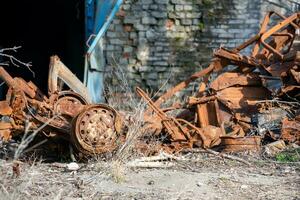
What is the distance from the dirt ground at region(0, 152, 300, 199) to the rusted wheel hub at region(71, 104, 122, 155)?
0.20m

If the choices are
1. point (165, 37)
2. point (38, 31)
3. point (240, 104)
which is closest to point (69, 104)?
point (240, 104)

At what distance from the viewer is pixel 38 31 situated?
53.4 ft

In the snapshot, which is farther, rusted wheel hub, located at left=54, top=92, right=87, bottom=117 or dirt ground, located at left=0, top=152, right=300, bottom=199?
rusted wheel hub, located at left=54, top=92, right=87, bottom=117

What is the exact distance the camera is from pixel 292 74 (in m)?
7.49

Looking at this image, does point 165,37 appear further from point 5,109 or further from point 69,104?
point 5,109

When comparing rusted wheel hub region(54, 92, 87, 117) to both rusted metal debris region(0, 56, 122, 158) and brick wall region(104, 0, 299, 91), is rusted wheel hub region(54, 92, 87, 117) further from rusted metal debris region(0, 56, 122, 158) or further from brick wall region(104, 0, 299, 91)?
brick wall region(104, 0, 299, 91)

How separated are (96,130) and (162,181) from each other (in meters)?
0.86

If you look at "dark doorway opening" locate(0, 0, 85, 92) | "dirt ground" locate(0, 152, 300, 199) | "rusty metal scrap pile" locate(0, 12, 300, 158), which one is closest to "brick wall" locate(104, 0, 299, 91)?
"dark doorway opening" locate(0, 0, 85, 92)

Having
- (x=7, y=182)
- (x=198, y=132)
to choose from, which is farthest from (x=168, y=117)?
(x=7, y=182)

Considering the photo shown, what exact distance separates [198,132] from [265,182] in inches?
50.6

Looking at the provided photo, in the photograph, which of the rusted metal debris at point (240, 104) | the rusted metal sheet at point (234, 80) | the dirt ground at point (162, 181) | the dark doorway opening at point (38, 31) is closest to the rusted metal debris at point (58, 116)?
the dirt ground at point (162, 181)

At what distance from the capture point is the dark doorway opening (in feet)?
48.2

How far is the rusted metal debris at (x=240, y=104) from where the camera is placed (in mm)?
7082

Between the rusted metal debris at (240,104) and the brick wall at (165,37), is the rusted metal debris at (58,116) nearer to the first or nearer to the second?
the rusted metal debris at (240,104)
